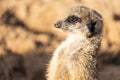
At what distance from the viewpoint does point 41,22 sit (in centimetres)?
564

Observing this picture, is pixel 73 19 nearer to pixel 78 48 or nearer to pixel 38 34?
pixel 78 48

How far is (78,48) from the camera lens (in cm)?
356

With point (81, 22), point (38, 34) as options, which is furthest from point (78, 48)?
point (38, 34)

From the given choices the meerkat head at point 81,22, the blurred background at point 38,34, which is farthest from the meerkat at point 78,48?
the blurred background at point 38,34

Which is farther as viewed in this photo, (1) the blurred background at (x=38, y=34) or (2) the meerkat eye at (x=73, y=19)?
(1) the blurred background at (x=38, y=34)

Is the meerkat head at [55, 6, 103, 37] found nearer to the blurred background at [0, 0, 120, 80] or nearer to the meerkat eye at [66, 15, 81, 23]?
the meerkat eye at [66, 15, 81, 23]

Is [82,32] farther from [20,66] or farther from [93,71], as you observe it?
[20,66]

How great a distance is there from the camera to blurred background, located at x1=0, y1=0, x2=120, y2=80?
540cm

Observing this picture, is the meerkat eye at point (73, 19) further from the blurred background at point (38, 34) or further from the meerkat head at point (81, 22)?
the blurred background at point (38, 34)

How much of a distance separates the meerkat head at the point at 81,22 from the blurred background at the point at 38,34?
5.69 ft

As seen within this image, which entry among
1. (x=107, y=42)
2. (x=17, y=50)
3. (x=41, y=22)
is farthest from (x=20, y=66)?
(x=107, y=42)

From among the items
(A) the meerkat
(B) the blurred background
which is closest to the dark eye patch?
(A) the meerkat

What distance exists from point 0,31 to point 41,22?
42 centimetres

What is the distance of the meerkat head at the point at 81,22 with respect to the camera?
3629mm
